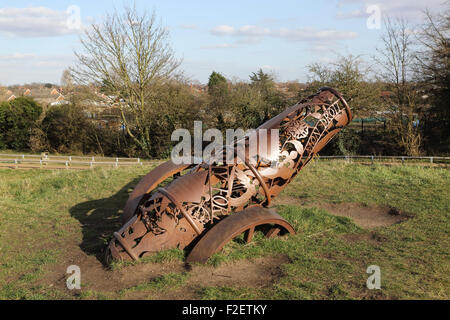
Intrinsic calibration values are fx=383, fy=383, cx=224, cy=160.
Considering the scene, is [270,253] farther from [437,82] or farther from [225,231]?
[437,82]

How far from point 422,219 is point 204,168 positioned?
4786mm

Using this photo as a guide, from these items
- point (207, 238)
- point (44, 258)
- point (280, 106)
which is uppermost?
point (280, 106)

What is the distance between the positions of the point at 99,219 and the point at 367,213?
6.17 meters

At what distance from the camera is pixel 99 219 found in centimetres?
887

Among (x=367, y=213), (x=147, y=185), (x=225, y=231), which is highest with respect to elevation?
(x=147, y=185)

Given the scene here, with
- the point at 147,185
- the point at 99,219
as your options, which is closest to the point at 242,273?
the point at 147,185

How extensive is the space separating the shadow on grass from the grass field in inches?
1.0

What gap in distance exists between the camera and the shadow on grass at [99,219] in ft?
23.3

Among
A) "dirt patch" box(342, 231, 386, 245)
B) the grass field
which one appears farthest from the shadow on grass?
"dirt patch" box(342, 231, 386, 245)

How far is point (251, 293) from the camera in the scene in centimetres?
497

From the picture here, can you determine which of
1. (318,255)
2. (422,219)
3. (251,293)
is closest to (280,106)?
(422,219)

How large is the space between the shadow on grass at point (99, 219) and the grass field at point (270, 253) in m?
0.02

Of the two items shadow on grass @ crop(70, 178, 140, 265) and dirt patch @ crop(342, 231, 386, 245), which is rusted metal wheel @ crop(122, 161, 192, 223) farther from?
dirt patch @ crop(342, 231, 386, 245)
